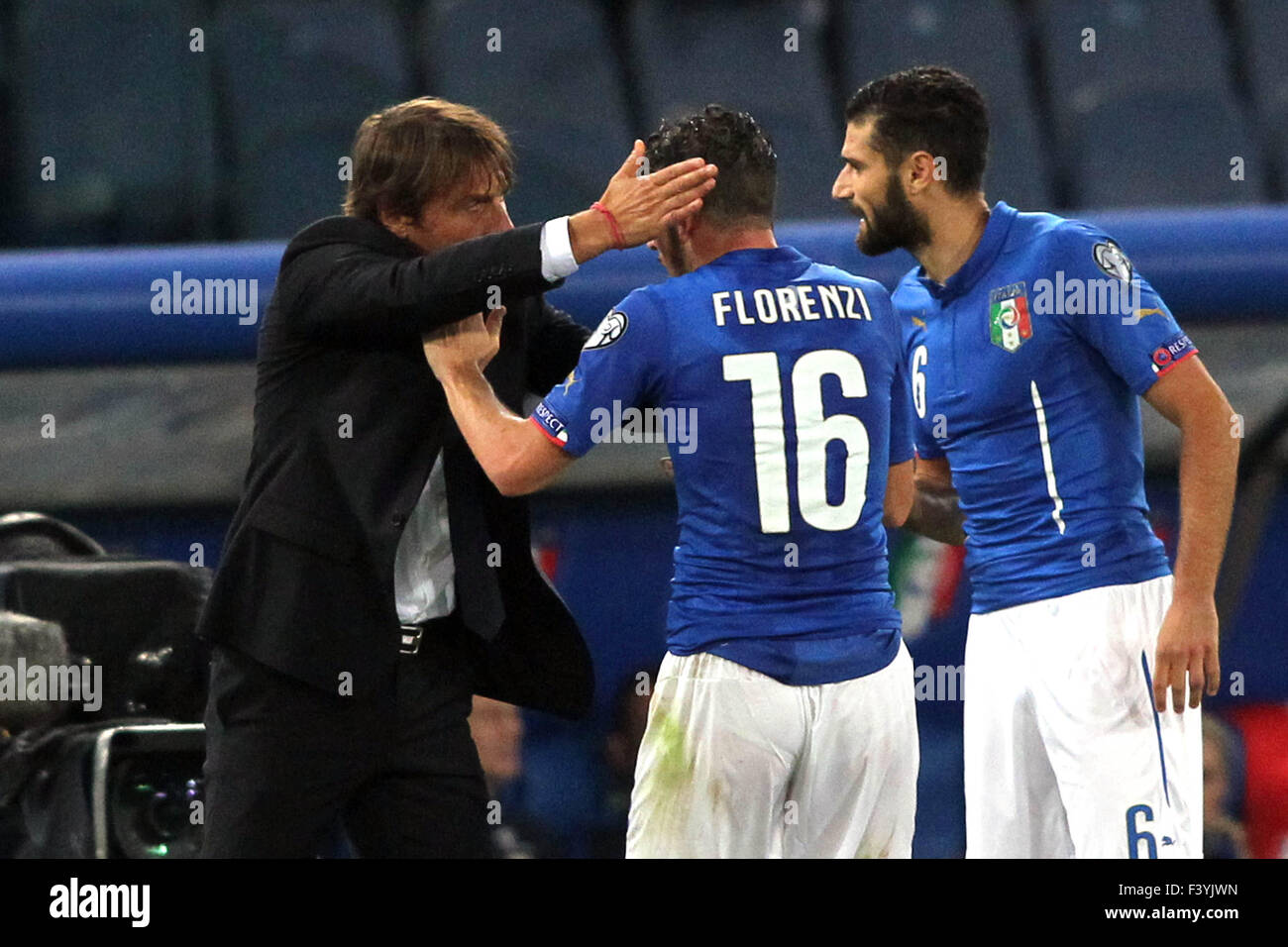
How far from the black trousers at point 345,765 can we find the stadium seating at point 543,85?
3.02m

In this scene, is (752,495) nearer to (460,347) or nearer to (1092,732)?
(460,347)

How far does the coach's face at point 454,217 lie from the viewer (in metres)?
2.55

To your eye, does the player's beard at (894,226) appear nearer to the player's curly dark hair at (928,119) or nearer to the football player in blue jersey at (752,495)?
the player's curly dark hair at (928,119)

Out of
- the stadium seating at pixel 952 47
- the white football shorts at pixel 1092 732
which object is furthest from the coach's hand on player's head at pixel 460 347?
the stadium seating at pixel 952 47

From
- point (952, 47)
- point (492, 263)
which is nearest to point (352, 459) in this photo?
point (492, 263)

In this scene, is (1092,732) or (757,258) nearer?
(757,258)

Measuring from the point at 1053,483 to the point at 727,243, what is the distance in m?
0.76

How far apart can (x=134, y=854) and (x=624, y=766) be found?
1.04 metres

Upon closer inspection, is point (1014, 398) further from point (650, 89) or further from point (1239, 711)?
point (650, 89)

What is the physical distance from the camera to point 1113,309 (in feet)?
8.91

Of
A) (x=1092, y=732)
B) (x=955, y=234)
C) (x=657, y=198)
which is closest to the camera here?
(x=657, y=198)

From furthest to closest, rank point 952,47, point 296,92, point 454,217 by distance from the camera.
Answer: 1. point 952,47
2. point 296,92
3. point 454,217

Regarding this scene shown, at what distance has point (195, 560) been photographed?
346cm

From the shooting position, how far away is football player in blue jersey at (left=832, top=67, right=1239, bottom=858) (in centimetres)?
266
